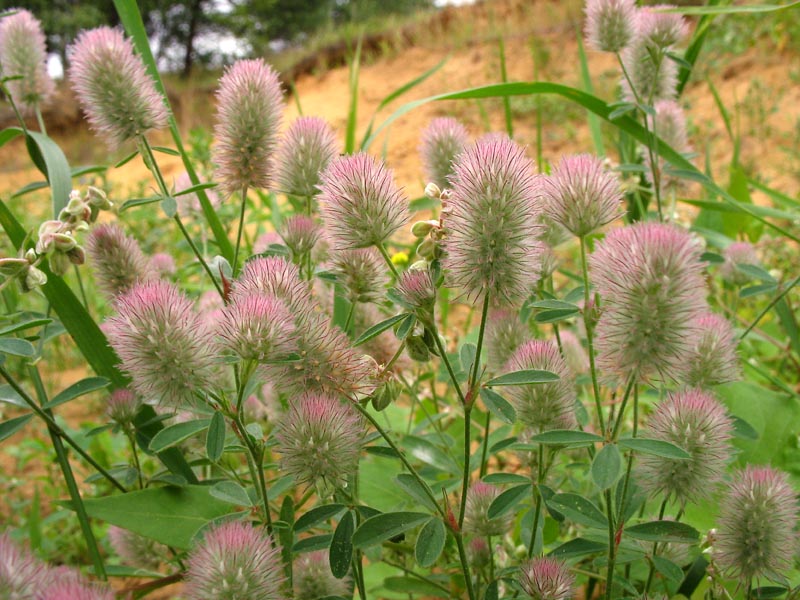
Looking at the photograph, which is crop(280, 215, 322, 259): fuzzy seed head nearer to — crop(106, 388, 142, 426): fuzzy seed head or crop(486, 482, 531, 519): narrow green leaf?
crop(106, 388, 142, 426): fuzzy seed head

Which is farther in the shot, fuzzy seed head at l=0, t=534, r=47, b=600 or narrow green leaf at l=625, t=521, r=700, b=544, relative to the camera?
narrow green leaf at l=625, t=521, r=700, b=544

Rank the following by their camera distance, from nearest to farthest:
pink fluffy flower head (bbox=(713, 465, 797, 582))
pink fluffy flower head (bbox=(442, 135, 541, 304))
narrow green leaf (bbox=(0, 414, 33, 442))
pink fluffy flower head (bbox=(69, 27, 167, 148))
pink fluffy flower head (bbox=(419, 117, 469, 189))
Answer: pink fluffy flower head (bbox=(442, 135, 541, 304)), pink fluffy flower head (bbox=(713, 465, 797, 582)), narrow green leaf (bbox=(0, 414, 33, 442)), pink fluffy flower head (bbox=(69, 27, 167, 148)), pink fluffy flower head (bbox=(419, 117, 469, 189))

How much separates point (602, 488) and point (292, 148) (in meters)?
0.84

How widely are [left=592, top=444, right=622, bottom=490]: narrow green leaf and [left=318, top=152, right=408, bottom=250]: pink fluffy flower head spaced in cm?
43

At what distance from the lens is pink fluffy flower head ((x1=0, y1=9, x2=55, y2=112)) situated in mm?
1750

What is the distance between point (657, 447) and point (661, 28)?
1.05m

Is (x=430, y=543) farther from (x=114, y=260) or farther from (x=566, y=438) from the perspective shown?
(x=114, y=260)

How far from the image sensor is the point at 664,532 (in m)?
1.10

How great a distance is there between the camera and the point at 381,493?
165 cm

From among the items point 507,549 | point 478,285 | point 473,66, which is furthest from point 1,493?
point 473,66

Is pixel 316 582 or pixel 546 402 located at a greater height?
pixel 546 402

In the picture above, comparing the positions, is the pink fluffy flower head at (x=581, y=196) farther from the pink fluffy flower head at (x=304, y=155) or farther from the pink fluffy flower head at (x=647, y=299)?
the pink fluffy flower head at (x=304, y=155)

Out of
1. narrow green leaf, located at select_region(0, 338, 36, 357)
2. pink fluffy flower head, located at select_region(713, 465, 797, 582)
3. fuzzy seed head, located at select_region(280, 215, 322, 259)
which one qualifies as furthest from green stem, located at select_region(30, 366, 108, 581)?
pink fluffy flower head, located at select_region(713, 465, 797, 582)

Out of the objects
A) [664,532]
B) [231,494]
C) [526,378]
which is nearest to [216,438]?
[231,494]
